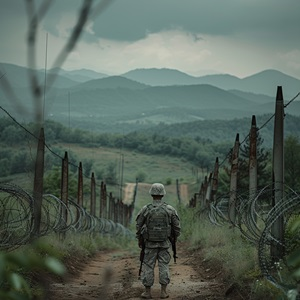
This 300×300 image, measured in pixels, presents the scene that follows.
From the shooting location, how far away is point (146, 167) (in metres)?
140

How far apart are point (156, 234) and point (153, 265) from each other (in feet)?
1.67

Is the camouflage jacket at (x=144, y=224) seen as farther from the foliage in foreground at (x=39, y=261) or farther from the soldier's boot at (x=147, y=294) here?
the foliage in foreground at (x=39, y=261)

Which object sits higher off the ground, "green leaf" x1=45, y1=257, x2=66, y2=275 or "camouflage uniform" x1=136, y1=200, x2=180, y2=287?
"green leaf" x1=45, y1=257, x2=66, y2=275

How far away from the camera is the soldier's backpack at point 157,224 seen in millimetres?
11141

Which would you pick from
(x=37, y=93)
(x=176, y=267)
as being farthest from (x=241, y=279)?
(x=37, y=93)

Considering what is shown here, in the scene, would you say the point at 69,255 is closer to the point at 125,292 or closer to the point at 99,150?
the point at 125,292

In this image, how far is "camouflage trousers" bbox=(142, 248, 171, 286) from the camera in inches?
436

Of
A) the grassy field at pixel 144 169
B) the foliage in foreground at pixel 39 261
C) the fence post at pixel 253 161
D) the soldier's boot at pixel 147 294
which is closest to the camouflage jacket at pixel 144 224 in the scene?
the soldier's boot at pixel 147 294

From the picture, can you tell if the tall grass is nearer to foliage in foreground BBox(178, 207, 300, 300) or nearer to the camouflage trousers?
foliage in foreground BBox(178, 207, 300, 300)

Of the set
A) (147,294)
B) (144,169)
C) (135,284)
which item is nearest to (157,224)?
(147,294)

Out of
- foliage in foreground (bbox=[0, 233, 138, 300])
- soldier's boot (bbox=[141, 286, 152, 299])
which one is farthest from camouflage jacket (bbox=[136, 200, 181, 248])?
foliage in foreground (bbox=[0, 233, 138, 300])

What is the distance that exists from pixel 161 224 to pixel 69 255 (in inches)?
256

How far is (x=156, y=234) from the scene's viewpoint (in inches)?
438

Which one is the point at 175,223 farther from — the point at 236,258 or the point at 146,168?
the point at 146,168
